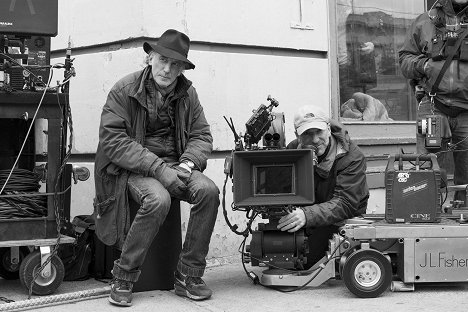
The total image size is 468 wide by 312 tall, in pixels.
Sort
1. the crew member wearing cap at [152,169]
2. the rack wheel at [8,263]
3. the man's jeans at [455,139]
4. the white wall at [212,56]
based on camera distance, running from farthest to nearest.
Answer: the white wall at [212,56] < the man's jeans at [455,139] < the rack wheel at [8,263] < the crew member wearing cap at [152,169]

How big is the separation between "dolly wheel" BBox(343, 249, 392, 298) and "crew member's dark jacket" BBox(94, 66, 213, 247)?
1114 millimetres

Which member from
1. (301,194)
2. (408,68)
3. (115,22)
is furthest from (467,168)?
(115,22)

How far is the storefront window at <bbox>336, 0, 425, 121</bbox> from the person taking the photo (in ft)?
23.1

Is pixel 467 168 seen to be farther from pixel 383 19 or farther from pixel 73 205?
pixel 73 205

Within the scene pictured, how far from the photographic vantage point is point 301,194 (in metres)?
4.88

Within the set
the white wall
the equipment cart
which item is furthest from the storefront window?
the equipment cart

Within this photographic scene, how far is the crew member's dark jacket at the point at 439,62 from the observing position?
5660 mm

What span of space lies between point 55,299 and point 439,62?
10.2 feet

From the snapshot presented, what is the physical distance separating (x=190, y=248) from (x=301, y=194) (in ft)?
2.47

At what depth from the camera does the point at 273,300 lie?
474cm

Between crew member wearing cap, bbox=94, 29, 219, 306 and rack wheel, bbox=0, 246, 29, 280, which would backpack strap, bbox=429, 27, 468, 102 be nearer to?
crew member wearing cap, bbox=94, 29, 219, 306

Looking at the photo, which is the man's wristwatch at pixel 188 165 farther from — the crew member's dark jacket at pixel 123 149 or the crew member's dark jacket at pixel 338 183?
the crew member's dark jacket at pixel 338 183

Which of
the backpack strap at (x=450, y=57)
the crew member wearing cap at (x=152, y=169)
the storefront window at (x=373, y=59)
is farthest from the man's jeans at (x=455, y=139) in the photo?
the crew member wearing cap at (x=152, y=169)

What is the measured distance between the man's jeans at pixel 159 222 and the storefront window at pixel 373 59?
251 cm
